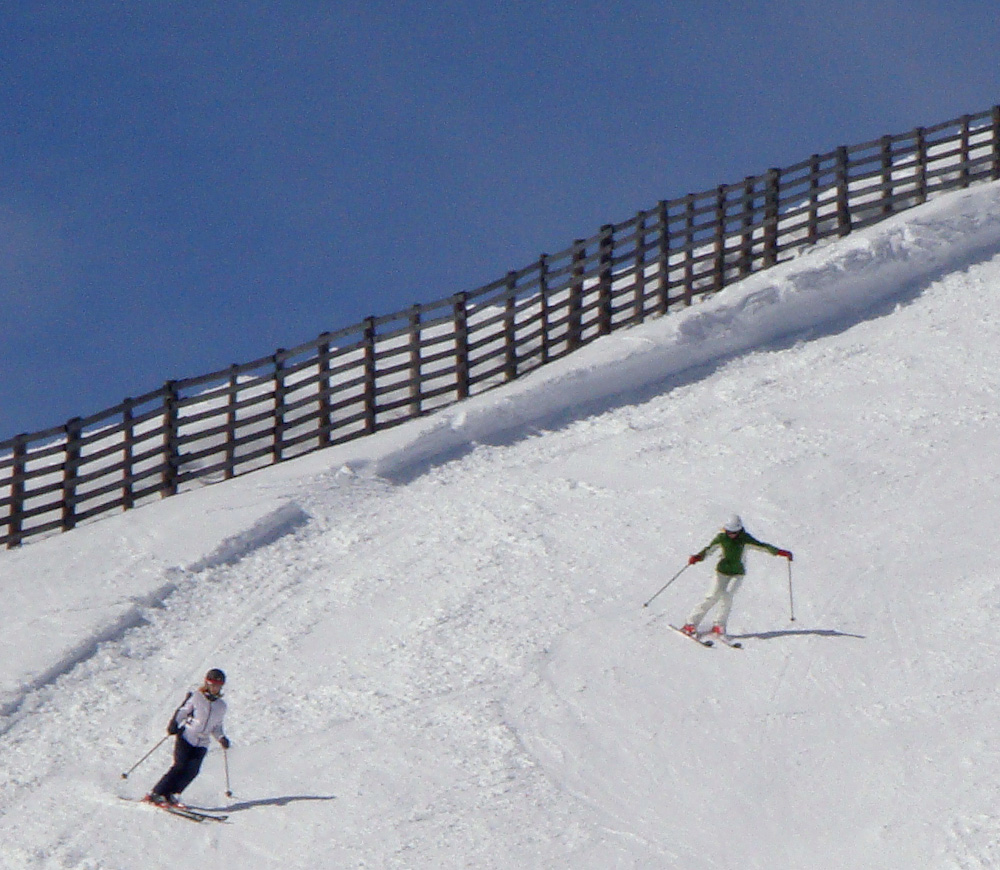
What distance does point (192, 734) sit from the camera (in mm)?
11102

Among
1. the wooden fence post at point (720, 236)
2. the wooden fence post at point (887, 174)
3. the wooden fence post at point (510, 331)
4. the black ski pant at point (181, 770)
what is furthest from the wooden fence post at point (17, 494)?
the wooden fence post at point (887, 174)

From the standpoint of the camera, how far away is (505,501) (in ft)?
53.1

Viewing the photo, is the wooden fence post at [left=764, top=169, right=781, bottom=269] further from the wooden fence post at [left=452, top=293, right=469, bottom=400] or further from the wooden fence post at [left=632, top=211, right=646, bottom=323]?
the wooden fence post at [left=452, top=293, right=469, bottom=400]

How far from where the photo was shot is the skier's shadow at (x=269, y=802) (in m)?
11.0

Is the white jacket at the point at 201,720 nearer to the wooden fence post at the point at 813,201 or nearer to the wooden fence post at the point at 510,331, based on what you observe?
the wooden fence post at the point at 510,331

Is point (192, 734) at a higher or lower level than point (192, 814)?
higher

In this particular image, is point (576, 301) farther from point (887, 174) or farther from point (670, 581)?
point (670, 581)

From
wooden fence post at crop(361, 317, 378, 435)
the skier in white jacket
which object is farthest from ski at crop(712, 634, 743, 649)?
wooden fence post at crop(361, 317, 378, 435)

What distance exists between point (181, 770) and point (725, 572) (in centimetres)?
482

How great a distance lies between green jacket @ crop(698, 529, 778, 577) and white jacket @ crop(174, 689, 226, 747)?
4412 millimetres

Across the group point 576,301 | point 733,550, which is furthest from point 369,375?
Answer: point 733,550

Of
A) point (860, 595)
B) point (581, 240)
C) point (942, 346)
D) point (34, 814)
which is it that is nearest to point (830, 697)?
point (860, 595)

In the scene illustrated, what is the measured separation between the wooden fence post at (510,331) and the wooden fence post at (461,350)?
1.85ft

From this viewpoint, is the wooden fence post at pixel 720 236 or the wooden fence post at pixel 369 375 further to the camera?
the wooden fence post at pixel 720 236
